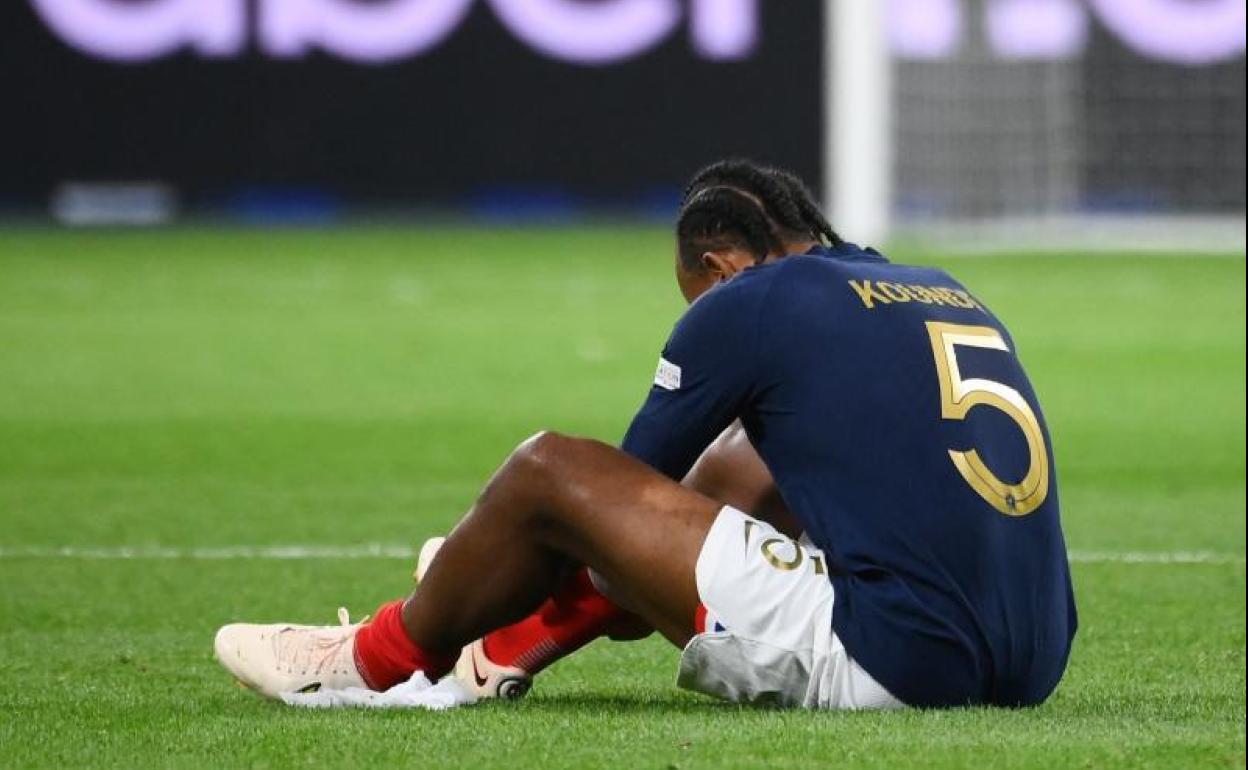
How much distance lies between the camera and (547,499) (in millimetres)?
4301

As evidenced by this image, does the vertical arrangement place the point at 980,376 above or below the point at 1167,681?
above

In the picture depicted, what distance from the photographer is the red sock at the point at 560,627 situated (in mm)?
4668

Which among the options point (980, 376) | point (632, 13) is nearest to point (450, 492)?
point (980, 376)

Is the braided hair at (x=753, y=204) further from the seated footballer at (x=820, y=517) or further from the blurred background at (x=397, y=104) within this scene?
the blurred background at (x=397, y=104)

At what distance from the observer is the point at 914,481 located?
4.25 metres

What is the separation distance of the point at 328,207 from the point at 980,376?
1761 cm

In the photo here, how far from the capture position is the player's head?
15.1ft

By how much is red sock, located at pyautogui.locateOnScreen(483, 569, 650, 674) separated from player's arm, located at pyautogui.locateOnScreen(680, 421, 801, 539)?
0.98ft

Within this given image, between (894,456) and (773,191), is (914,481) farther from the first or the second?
(773,191)

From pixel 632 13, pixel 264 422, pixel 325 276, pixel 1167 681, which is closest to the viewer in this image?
pixel 1167 681

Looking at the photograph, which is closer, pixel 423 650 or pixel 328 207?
pixel 423 650

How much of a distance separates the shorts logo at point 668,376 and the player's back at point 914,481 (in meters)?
0.14

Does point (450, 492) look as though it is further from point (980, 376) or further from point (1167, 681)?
point (980, 376)

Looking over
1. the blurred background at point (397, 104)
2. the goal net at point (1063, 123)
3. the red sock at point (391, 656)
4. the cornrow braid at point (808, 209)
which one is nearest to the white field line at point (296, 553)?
the red sock at point (391, 656)
